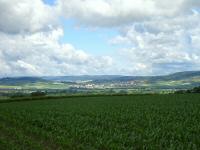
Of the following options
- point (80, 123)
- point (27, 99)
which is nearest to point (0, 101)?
point (27, 99)

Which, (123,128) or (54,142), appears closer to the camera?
(54,142)

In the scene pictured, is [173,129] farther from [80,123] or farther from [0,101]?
[0,101]

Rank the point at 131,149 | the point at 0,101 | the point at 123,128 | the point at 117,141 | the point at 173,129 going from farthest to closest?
the point at 0,101 < the point at 123,128 < the point at 173,129 < the point at 117,141 < the point at 131,149

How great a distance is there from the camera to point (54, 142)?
23938 millimetres

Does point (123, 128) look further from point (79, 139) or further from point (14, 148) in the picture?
point (14, 148)

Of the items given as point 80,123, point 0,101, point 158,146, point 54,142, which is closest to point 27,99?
point 0,101

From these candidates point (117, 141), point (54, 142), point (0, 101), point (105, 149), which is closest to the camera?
point (105, 149)

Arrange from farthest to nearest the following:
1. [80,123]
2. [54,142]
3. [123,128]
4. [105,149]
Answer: [80,123], [123,128], [54,142], [105,149]

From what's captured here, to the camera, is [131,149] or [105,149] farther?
[105,149]

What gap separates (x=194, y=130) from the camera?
25.1m

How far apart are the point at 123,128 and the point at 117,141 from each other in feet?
18.8

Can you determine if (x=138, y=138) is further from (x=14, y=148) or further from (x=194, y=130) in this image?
(x=14, y=148)

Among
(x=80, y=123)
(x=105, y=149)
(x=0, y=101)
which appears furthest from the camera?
(x=0, y=101)

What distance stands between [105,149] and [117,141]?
1861mm
